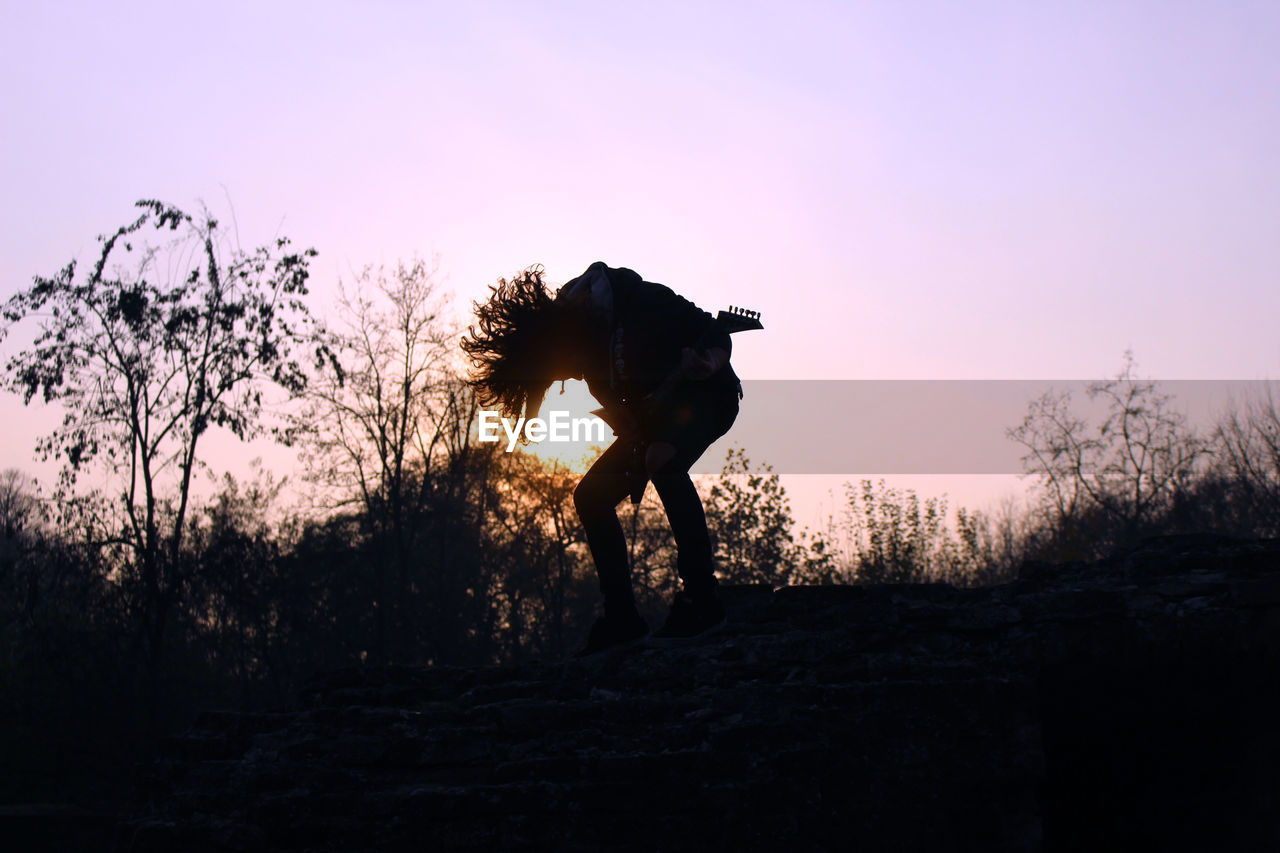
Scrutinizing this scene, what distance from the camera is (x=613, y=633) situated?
5.51 m

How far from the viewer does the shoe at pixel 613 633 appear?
5.48m

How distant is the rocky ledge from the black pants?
1.35 ft

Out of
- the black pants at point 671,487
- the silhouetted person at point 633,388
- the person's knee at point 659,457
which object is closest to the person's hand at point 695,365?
the silhouetted person at point 633,388

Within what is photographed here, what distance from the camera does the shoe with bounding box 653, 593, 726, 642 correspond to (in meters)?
5.38

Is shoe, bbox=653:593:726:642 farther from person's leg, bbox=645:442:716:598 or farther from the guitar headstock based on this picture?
the guitar headstock

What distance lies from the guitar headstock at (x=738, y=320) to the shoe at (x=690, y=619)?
1.46 metres

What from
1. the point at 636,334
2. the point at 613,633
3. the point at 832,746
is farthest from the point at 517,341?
the point at 832,746

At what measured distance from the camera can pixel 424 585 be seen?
99.1ft

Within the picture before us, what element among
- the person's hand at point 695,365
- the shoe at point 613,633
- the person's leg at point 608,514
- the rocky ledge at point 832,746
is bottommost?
the rocky ledge at point 832,746

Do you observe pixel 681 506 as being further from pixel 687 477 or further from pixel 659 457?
pixel 659 457

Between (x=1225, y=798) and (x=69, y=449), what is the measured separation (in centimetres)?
2192

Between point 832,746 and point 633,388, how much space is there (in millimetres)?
2056

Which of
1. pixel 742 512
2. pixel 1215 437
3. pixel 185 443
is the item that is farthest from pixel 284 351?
pixel 1215 437

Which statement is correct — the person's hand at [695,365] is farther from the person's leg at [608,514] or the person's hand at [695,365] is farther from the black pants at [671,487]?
the person's leg at [608,514]
